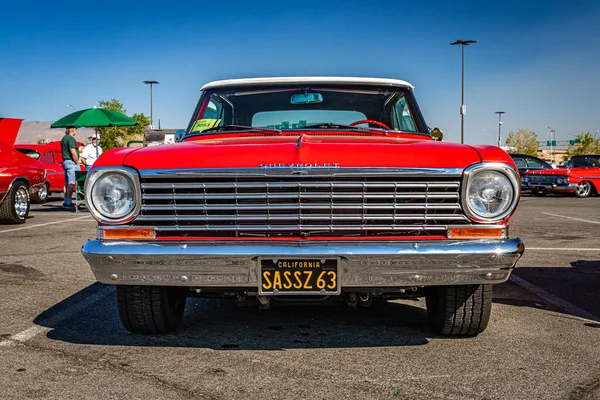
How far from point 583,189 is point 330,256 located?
19.2 metres

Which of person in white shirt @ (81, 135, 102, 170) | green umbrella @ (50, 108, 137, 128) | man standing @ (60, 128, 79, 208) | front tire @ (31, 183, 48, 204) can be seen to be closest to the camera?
man standing @ (60, 128, 79, 208)

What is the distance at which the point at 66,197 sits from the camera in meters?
14.3

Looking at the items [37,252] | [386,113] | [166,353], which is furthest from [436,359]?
[37,252]

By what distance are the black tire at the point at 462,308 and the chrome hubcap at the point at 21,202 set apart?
9016 mm

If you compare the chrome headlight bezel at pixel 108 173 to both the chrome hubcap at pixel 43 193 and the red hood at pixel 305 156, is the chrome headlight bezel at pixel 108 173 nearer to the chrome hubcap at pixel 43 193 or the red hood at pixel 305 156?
the red hood at pixel 305 156

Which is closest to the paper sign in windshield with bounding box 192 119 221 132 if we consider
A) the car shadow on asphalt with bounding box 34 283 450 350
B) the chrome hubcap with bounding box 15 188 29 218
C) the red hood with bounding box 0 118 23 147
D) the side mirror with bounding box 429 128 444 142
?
the car shadow on asphalt with bounding box 34 283 450 350

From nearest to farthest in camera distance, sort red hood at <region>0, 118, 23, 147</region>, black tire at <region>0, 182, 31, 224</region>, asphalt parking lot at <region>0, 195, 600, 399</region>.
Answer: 1. asphalt parking lot at <region>0, 195, 600, 399</region>
2. red hood at <region>0, 118, 23, 147</region>
3. black tire at <region>0, 182, 31, 224</region>

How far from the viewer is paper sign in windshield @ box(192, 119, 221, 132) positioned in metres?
4.84

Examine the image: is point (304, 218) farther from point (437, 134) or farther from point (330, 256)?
point (437, 134)

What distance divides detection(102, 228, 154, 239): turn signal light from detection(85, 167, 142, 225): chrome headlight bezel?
0.04 metres

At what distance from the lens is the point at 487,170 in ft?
11.2

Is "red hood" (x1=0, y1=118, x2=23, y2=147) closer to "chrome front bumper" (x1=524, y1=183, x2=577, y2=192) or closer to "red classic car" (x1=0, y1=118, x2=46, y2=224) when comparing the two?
"red classic car" (x1=0, y1=118, x2=46, y2=224)

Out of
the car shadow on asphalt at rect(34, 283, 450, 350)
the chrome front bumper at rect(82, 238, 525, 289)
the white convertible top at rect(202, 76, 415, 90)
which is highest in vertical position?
the white convertible top at rect(202, 76, 415, 90)

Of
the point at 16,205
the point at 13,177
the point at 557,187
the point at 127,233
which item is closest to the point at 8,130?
the point at 13,177
